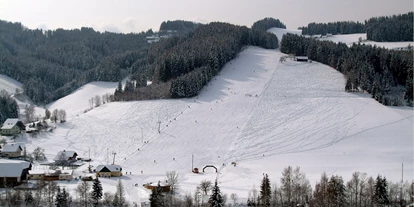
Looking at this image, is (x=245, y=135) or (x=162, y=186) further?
(x=245, y=135)

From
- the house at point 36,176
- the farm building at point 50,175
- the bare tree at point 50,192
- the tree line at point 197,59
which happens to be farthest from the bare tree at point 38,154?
the tree line at point 197,59

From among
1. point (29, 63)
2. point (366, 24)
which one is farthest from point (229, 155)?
point (366, 24)

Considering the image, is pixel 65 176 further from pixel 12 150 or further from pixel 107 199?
pixel 12 150

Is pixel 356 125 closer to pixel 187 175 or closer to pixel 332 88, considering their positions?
pixel 332 88

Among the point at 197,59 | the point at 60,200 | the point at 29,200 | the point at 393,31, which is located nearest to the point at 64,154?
the point at 29,200

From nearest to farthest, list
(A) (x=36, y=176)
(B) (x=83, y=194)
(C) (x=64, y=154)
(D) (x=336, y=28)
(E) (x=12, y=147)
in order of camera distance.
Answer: (B) (x=83, y=194) → (A) (x=36, y=176) → (C) (x=64, y=154) → (E) (x=12, y=147) → (D) (x=336, y=28)

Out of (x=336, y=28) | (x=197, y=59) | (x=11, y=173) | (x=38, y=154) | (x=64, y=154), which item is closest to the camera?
(x=11, y=173)
